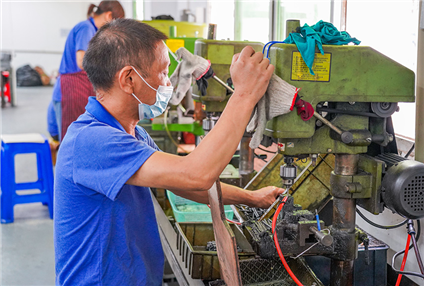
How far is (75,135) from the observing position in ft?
3.98

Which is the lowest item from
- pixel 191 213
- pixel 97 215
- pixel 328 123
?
pixel 191 213

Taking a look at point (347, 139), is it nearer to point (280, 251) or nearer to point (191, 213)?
point (280, 251)

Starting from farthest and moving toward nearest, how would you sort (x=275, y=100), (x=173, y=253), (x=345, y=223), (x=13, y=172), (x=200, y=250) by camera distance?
(x=13, y=172), (x=173, y=253), (x=200, y=250), (x=345, y=223), (x=275, y=100)

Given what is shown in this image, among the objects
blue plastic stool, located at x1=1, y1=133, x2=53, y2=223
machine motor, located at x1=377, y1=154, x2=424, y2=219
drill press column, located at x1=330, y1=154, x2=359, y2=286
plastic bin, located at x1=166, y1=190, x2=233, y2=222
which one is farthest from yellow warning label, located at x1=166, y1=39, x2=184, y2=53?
machine motor, located at x1=377, y1=154, x2=424, y2=219

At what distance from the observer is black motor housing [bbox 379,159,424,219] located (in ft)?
4.33

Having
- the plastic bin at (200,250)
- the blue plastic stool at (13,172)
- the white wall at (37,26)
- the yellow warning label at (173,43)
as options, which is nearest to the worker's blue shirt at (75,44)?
the blue plastic stool at (13,172)

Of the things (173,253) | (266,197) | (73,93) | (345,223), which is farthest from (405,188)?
(73,93)

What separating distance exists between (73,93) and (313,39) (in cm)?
320

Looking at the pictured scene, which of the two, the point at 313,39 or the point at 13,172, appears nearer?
the point at 313,39

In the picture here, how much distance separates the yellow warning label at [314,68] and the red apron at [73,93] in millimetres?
3091

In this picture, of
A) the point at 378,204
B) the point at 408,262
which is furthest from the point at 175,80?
the point at 408,262

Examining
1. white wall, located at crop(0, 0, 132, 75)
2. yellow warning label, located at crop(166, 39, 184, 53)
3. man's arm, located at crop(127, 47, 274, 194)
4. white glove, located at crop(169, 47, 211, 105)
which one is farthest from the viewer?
white wall, located at crop(0, 0, 132, 75)

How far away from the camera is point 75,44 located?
3.98m

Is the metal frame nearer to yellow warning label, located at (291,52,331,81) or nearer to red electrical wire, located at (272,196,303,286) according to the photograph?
red electrical wire, located at (272,196,303,286)
